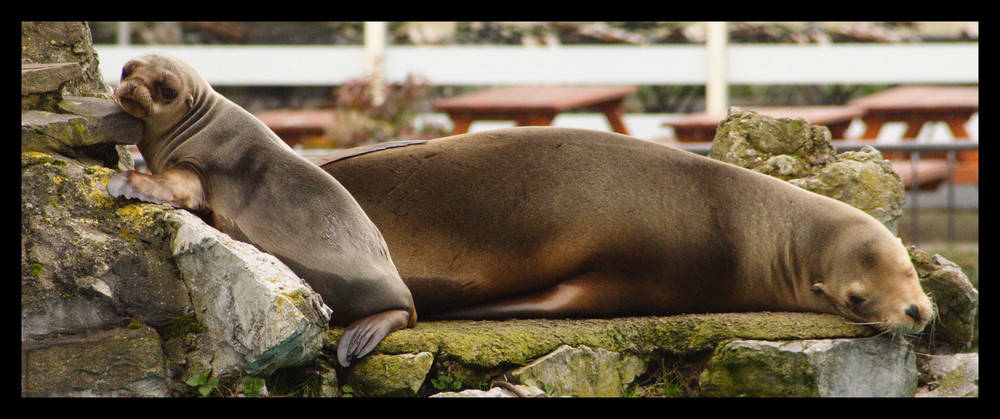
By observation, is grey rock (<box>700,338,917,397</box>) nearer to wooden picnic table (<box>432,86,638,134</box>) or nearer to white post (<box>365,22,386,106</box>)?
wooden picnic table (<box>432,86,638,134</box>)

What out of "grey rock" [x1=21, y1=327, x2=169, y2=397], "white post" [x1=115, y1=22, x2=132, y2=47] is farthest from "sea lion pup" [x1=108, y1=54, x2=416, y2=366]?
"white post" [x1=115, y1=22, x2=132, y2=47]

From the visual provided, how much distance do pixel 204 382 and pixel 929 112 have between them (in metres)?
11.1

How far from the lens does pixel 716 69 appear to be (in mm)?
14227

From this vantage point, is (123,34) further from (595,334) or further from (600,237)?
(595,334)

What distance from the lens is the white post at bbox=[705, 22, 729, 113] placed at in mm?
14148

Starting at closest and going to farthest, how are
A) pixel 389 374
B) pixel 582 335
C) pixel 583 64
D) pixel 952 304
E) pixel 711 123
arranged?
pixel 389 374, pixel 582 335, pixel 952 304, pixel 711 123, pixel 583 64

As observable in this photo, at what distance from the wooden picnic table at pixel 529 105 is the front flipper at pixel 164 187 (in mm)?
8244

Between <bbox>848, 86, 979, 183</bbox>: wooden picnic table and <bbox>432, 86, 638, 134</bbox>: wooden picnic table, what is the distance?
3147 mm

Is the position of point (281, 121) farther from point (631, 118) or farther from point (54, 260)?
point (54, 260)

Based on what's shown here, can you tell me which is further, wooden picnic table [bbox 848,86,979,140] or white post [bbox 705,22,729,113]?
white post [bbox 705,22,729,113]

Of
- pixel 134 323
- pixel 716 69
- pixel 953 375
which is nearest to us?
pixel 134 323

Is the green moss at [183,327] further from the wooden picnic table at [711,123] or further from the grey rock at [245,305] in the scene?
the wooden picnic table at [711,123]

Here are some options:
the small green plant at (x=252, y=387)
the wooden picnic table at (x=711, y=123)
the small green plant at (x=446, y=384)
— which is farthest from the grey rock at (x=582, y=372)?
the wooden picnic table at (x=711, y=123)

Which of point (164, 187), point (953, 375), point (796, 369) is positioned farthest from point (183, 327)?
point (953, 375)
